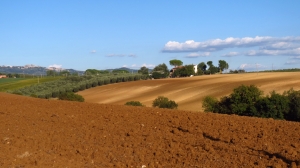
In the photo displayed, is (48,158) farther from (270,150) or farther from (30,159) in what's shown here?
(270,150)

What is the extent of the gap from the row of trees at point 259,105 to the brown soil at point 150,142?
10.2m

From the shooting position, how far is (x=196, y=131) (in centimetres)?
1448

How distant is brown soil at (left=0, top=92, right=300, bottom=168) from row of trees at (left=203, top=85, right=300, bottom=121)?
10200 millimetres

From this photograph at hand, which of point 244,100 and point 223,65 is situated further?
point 223,65

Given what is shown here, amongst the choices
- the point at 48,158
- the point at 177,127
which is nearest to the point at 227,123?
the point at 177,127

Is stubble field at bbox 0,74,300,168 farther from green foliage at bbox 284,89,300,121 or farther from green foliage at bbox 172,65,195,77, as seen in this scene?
green foliage at bbox 172,65,195,77

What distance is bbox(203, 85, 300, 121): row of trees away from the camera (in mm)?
27078

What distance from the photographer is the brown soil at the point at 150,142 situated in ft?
34.9

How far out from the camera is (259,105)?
2816 centimetres

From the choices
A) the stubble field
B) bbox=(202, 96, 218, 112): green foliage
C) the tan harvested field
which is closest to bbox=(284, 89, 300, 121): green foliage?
bbox=(202, 96, 218, 112): green foliage

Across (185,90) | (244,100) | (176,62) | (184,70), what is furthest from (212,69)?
(244,100)

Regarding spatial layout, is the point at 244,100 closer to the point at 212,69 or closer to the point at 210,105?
the point at 210,105

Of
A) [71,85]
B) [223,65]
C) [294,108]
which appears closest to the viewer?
[294,108]

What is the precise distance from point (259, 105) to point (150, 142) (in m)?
16.6
